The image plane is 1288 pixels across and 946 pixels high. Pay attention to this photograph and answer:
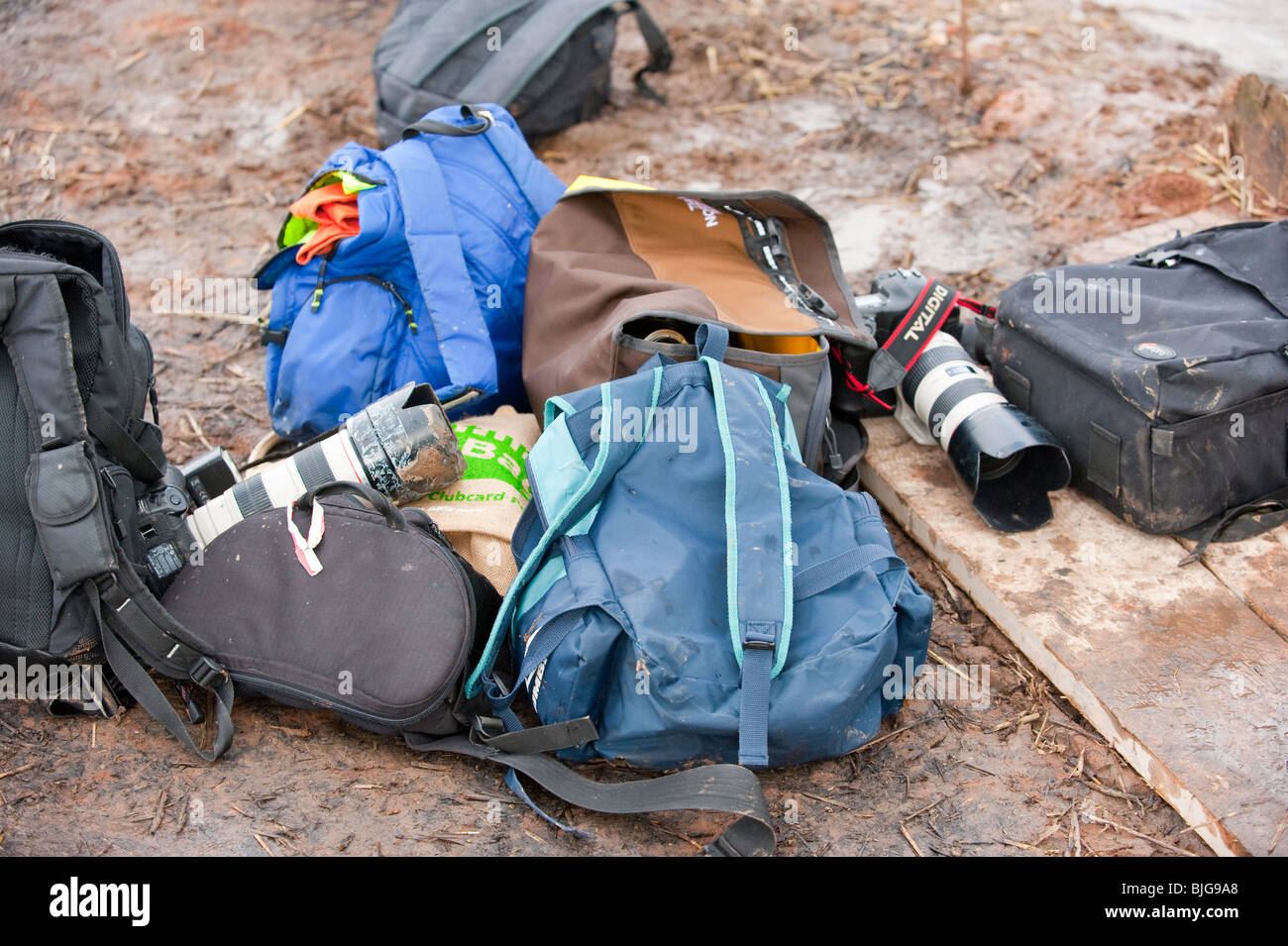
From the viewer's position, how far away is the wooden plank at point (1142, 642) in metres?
2.03

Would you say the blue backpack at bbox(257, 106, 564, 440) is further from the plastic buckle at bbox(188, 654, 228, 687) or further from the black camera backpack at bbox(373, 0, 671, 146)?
the black camera backpack at bbox(373, 0, 671, 146)

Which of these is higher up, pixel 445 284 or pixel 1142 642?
pixel 445 284

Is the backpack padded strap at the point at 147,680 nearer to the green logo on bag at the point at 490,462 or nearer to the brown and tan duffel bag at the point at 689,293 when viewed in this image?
the green logo on bag at the point at 490,462

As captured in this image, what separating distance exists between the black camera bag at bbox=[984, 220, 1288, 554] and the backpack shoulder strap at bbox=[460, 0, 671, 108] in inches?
92.6

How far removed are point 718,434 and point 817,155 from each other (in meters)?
2.73

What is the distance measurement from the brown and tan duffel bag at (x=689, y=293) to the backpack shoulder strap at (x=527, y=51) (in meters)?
1.56

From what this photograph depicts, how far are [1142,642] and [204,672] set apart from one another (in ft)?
6.45

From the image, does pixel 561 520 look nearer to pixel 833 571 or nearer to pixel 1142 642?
pixel 833 571

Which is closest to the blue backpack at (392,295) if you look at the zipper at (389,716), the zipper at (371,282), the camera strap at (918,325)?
the zipper at (371,282)

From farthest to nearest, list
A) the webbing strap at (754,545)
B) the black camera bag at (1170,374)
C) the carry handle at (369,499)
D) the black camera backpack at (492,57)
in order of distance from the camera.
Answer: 1. the black camera backpack at (492,57)
2. the black camera bag at (1170,374)
3. the carry handle at (369,499)
4. the webbing strap at (754,545)

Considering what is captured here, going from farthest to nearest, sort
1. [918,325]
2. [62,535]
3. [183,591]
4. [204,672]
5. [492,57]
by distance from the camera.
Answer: [492,57], [918,325], [183,591], [204,672], [62,535]

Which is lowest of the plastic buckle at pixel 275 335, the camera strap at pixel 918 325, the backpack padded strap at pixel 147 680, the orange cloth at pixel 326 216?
the backpack padded strap at pixel 147 680

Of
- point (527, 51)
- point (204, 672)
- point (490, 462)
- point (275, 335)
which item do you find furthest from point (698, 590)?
point (527, 51)

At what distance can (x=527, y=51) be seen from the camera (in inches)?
169
